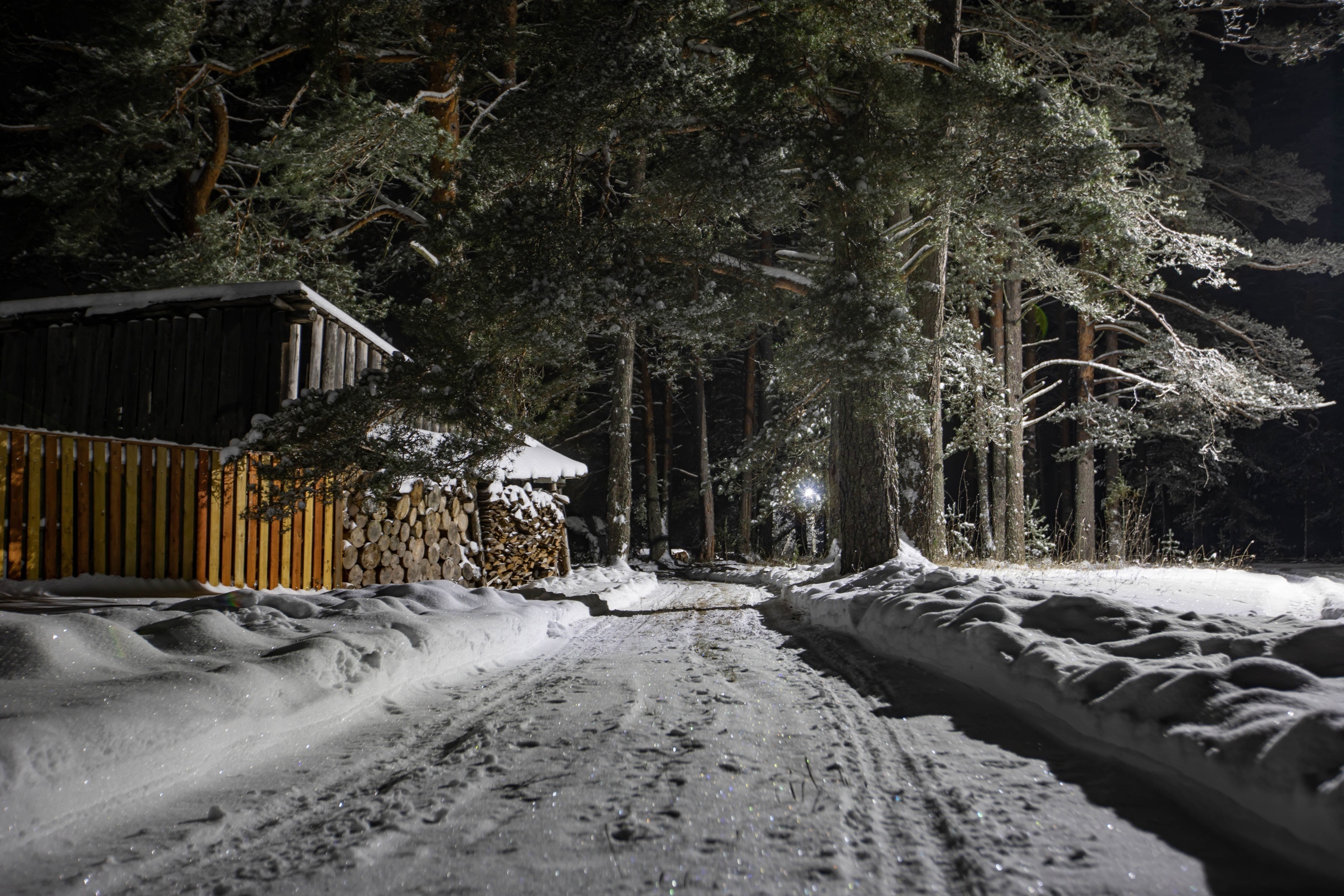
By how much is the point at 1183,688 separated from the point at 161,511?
339 inches

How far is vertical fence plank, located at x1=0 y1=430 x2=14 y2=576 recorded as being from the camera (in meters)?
6.59

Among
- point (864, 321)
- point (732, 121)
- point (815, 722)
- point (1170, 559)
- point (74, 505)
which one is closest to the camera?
A: point (815, 722)

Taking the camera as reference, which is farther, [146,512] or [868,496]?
[868,496]

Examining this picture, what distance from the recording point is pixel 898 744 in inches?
109

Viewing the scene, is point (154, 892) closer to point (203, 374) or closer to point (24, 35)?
point (203, 374)

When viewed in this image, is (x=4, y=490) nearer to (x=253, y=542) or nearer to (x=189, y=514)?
(x=189, y=514)

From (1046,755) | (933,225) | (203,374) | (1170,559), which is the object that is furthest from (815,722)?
(1170,559)

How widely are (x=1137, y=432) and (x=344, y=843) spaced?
20.1 meters

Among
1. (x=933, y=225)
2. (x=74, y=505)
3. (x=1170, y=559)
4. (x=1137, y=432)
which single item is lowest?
(x=1170, y=559)

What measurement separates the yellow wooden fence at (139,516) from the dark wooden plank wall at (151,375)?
69 cm

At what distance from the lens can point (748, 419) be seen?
2683 cm

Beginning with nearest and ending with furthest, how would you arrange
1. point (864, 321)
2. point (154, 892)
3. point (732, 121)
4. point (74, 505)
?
point (154, 892) < point (74, 505) < point (864, 321) < point (732, 121)

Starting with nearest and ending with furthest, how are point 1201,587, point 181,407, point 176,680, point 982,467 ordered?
point 176,680 → point 1201,587 → point 181,407 → point 982,467

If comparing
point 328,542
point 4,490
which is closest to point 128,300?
point 4,490
